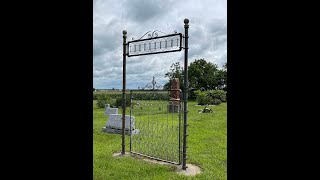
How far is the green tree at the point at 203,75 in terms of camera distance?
86.3 feet

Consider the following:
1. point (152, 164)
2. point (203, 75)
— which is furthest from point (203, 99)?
point (152, 164)

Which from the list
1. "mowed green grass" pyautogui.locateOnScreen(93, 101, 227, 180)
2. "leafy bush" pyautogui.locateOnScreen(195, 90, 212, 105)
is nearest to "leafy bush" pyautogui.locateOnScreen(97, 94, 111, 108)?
"leafy bush" pyautogui.locateOnScreen(195, 90, 212, 105)

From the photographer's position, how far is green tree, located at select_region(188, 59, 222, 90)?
1035 inches

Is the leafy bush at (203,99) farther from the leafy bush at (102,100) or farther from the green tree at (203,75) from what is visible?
the leafy bush at (102,100)

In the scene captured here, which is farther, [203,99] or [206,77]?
[206,77]

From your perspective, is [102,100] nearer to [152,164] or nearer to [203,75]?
[152,164]

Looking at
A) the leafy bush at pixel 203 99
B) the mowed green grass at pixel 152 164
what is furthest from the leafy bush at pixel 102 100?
the mowed green grass at pixel 152 164

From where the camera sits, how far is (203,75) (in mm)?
28172
